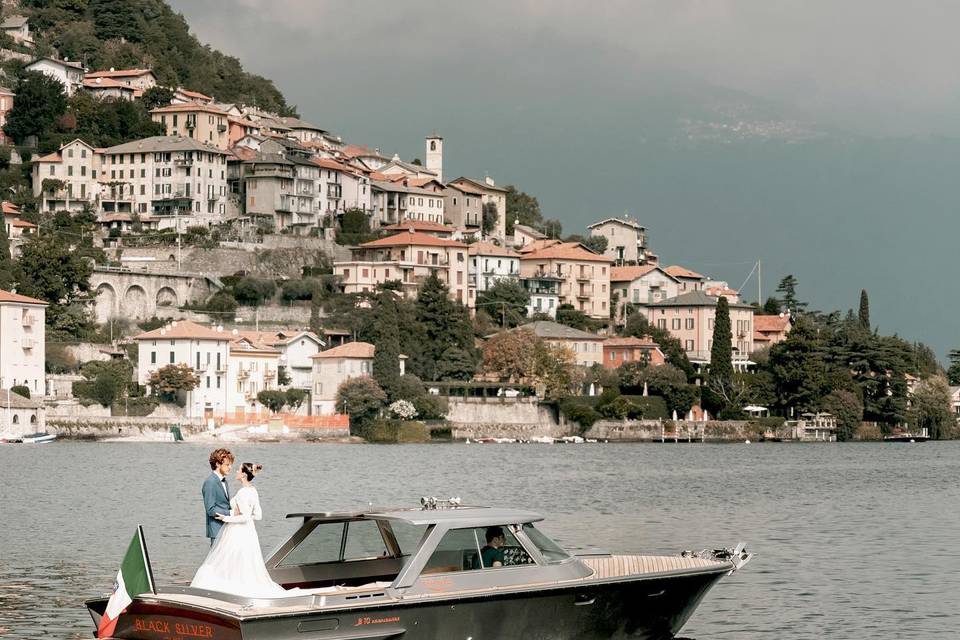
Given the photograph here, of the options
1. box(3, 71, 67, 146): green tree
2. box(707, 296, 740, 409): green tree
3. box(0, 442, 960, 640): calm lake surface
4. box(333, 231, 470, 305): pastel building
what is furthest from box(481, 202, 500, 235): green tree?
box(0, 442, 960, 640): calm lake surface

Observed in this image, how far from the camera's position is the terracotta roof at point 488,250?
14438 cm

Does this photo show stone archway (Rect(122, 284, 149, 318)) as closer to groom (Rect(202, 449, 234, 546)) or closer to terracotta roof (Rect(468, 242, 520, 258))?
terracotta roof (Rect(468, 242, 520, 258))

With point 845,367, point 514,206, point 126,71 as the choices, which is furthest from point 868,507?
point 514,206

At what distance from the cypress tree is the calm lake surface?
25122 mm

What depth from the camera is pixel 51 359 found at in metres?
110

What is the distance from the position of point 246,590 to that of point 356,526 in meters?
2.10

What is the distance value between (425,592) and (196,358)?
3679 inches

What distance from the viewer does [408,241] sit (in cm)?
13600

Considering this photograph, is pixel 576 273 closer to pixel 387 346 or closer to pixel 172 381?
pixel 387 346

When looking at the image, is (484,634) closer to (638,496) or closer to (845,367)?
(638,496)

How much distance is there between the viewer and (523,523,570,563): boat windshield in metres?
20.1

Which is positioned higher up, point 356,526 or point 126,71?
point 126,71

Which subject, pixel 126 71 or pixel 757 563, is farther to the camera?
pixel 126 71

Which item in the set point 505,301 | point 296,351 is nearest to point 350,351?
point 296,351
